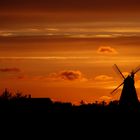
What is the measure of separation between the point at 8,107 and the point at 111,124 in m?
19.9

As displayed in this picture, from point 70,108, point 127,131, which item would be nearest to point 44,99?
point 70,108

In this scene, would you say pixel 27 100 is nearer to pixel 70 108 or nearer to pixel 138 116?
pixel 70 108

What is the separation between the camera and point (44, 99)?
150625 millimetres

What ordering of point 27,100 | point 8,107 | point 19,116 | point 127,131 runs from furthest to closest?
point 27,100 < point 8,107 < point 19,116 < point 127,131

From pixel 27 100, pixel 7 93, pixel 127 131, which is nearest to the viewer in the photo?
pixel 127 131

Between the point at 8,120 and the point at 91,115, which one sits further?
the point at 91,115

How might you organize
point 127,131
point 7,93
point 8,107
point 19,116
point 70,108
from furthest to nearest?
point 7,93 < point 70,108 < point 8,107 < point 19,116 < point 127,131

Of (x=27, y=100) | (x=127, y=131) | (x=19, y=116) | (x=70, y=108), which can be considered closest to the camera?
(x=127, y=131)

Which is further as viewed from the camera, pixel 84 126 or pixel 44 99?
pixel 44 99

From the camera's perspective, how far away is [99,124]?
357 ft

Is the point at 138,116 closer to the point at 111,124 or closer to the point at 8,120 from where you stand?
the point at 111,124

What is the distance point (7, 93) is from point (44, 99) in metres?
20.7

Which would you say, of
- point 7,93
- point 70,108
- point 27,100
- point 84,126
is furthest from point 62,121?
point 7,93

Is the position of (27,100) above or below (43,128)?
above
